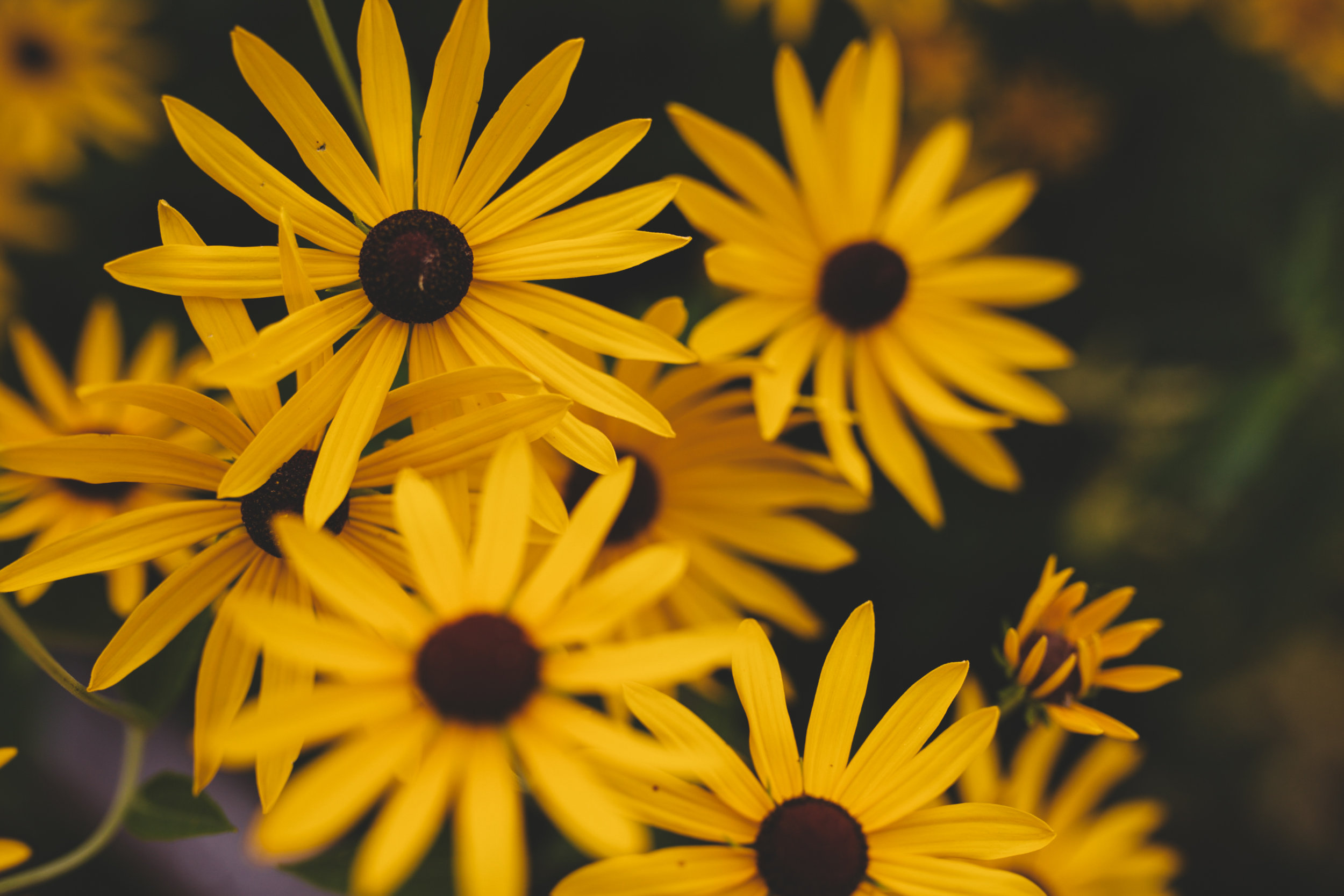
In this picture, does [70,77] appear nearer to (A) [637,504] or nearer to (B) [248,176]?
(B) [248,176]

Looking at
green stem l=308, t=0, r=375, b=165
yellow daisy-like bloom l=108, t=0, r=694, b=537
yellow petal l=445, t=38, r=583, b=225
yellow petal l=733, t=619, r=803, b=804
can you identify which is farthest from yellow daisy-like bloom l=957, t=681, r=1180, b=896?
green stem l=308, t=0, r=375, b=165

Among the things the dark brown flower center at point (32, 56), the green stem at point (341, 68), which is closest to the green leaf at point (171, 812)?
the green stem at point (341, 68)

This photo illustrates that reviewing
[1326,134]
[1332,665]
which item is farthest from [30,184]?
[1332,665]

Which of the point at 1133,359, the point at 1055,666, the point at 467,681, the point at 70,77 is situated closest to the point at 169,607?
the point at 467,681

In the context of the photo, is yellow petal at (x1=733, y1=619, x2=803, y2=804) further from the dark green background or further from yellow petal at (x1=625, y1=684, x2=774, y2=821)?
the dark green background

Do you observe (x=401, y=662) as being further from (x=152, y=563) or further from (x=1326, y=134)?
(x=1326, y=134)

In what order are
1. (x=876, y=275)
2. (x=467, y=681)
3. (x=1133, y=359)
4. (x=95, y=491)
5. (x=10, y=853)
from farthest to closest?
(x=1133, y=359) < (x=876, y=275) < (x=95, y=491) < (x=10, y=853) < (x=467, y=681)
